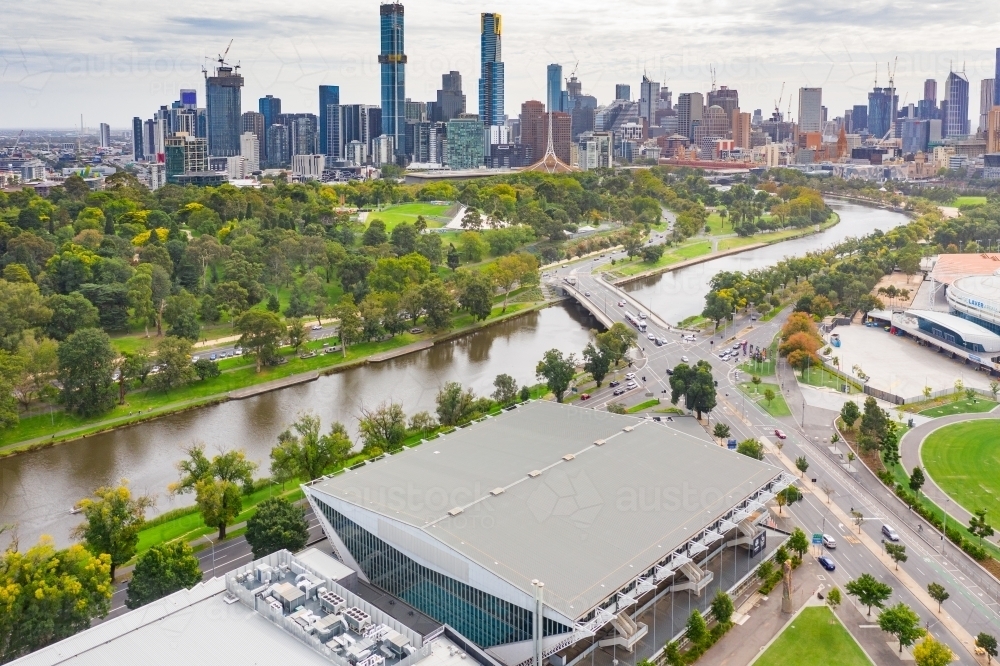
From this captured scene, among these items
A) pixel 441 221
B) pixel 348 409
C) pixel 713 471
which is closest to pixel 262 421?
pixel 348 409

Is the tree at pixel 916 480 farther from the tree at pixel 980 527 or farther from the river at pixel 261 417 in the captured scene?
the river at pixel 261 417

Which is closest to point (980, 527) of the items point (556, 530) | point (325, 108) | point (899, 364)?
point (556, 530)

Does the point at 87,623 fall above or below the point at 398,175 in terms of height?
below

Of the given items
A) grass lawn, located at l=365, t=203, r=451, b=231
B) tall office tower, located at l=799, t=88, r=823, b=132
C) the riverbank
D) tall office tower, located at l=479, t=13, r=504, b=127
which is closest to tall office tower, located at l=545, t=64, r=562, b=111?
tall office tower, located at l=479, t=13, r=504, b=127

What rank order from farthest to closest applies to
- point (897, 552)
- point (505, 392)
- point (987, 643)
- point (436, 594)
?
point (505, 392) → point (897, 552) → point (436, 594) → point (987, 643)

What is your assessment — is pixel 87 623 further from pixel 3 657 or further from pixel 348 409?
pixel 348 409

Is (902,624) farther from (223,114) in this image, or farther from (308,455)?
(223,114)
